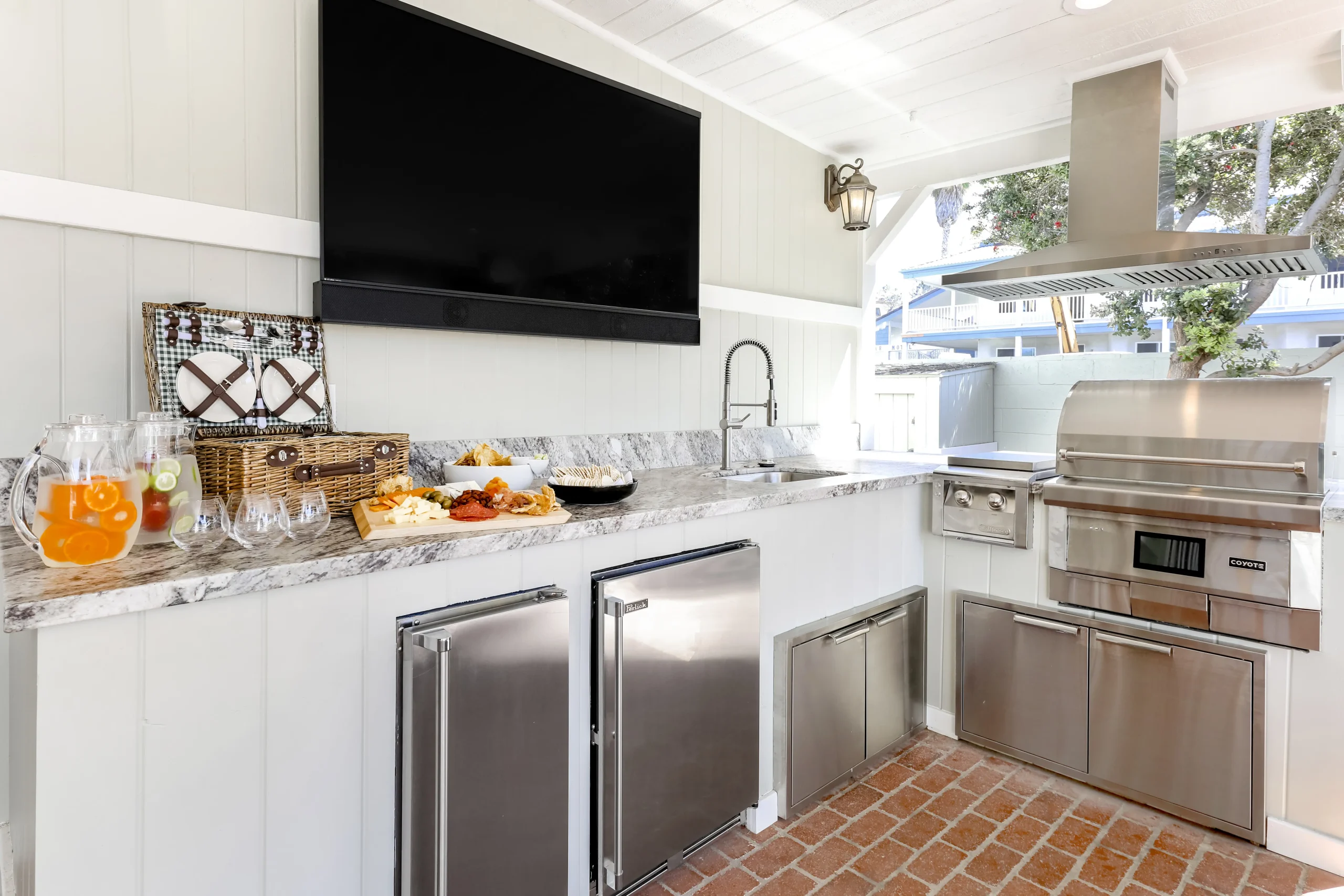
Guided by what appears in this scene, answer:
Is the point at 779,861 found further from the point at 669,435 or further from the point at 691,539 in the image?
the point at 669,435

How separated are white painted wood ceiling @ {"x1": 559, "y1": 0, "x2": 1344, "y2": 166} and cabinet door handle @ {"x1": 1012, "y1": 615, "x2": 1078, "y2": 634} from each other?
206 centimetres

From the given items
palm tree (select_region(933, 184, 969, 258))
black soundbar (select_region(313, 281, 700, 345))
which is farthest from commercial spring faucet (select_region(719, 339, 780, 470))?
palm tree (select_region(933, 184, 969, 258))

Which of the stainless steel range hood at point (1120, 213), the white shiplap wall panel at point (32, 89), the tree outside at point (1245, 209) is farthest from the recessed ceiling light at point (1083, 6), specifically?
the white shiplap wall panel at point (32, 89)

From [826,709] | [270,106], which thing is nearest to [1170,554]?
[826,709]

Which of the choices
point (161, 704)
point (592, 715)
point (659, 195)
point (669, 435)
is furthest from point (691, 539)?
point (659, 195)

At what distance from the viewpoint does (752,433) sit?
320cm

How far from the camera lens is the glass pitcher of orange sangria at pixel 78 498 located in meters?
1.09

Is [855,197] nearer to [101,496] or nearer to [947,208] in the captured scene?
[947,208]

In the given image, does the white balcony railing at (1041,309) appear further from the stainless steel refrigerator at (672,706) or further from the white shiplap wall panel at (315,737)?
the white shiplap wall panel at (315,737)

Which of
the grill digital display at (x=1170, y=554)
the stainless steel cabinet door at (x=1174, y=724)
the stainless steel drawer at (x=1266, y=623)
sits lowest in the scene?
the stainless steel cabinet door at (x=1174, y=724)

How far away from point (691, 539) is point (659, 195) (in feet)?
4.65

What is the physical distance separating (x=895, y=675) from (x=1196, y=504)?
1121 millimetres

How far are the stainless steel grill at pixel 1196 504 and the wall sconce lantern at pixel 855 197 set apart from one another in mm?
1383

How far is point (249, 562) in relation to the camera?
3.83 feet
